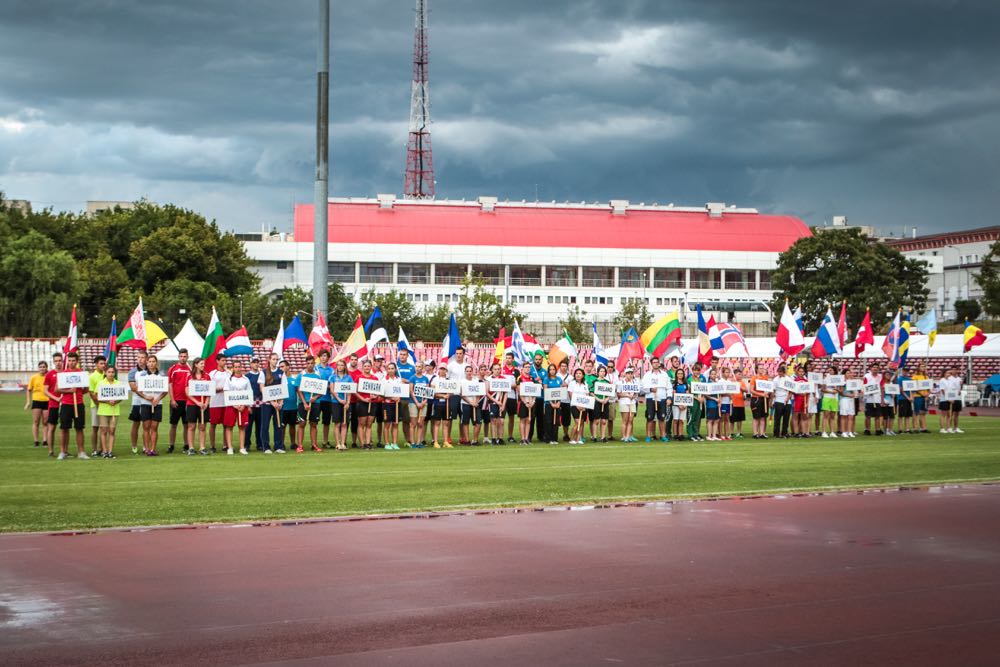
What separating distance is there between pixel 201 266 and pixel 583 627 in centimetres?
8759

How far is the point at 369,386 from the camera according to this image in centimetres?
2450

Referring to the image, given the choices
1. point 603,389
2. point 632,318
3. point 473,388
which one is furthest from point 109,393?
point 632,318

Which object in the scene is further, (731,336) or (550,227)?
(550,227)

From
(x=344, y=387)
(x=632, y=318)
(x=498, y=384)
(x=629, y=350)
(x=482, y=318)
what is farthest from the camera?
(x=632, y=318)

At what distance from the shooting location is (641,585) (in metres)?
10.3

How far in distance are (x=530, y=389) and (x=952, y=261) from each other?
109m

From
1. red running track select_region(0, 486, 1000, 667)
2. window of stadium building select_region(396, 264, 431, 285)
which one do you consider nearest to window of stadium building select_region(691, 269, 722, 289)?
window of stadium building select_region(396, 264, 431, 285)

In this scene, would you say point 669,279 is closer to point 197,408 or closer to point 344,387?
point 344,387

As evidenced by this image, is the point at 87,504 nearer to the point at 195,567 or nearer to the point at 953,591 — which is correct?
the point at 195,567

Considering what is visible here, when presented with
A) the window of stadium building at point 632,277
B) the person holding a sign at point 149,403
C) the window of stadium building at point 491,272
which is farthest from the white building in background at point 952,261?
the person holding a sign at point 149,403

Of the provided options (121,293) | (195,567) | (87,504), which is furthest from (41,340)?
(195,567)

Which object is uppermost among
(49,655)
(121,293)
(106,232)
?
(106,232)

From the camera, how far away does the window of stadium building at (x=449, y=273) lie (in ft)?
346

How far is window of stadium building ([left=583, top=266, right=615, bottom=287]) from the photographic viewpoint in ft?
358
